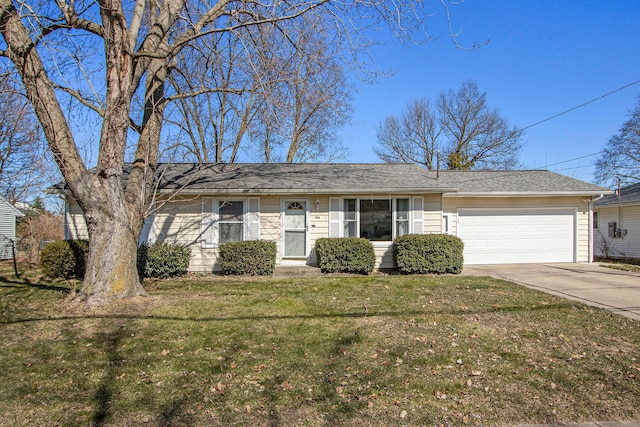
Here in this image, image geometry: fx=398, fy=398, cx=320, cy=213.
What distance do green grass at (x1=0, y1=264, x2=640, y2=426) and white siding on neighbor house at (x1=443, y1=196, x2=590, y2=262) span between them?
6.19 metres

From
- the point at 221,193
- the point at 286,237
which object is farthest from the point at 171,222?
the point at 286,237

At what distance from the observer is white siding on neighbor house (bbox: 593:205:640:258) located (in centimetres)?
1697

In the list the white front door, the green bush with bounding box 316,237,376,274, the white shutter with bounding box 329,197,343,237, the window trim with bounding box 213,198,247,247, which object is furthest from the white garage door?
the window trim with bounding box 213,198,247,247

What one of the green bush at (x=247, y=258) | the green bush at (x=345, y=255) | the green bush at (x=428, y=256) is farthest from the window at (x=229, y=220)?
the green bush at (x=428, y=256)

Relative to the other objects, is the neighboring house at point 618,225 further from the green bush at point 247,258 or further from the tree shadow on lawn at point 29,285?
the tree shadow on lawn at point 29,285

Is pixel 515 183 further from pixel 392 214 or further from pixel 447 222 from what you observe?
pixel 392 214

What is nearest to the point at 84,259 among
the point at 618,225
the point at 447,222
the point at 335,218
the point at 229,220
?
the point at 229,220

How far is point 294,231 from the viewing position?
11.4 m

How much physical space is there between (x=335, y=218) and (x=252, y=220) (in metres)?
2.35

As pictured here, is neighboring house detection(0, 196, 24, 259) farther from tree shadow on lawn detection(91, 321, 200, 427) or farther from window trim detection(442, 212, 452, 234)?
window trim detection(442, 212, 452, 234)

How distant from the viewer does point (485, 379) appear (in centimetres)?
394

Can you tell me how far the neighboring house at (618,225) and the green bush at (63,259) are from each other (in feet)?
65.9

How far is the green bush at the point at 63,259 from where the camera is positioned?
31.9ft

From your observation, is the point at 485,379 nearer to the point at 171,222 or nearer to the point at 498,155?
the point at 171,222
